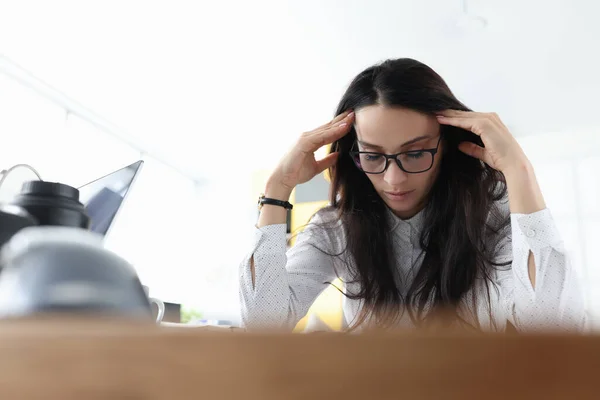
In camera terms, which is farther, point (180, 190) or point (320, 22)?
point (180, 190)

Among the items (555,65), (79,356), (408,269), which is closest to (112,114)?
(555,65)

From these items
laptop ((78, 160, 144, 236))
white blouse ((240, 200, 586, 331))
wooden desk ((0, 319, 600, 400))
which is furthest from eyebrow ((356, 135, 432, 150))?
wooden desk ((0, 319, 600, 400))

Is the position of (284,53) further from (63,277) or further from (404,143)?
(63,277)

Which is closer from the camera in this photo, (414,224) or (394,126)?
(394,126)

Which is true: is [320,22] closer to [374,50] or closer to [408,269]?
[374,50]

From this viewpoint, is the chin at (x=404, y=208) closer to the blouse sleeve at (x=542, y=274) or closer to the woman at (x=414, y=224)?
the woman at (x=414, y=224)

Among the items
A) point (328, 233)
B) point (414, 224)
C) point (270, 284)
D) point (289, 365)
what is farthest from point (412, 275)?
point (289, 365)

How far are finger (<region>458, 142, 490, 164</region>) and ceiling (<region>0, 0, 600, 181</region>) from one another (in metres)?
2.19

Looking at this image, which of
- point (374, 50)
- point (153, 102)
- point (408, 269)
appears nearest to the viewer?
point (408, 269)

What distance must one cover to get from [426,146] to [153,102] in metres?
3.77

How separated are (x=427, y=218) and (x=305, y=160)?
0.37 metres

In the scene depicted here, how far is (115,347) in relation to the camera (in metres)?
0.16

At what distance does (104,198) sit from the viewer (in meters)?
0.69

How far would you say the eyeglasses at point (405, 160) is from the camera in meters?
1.19
